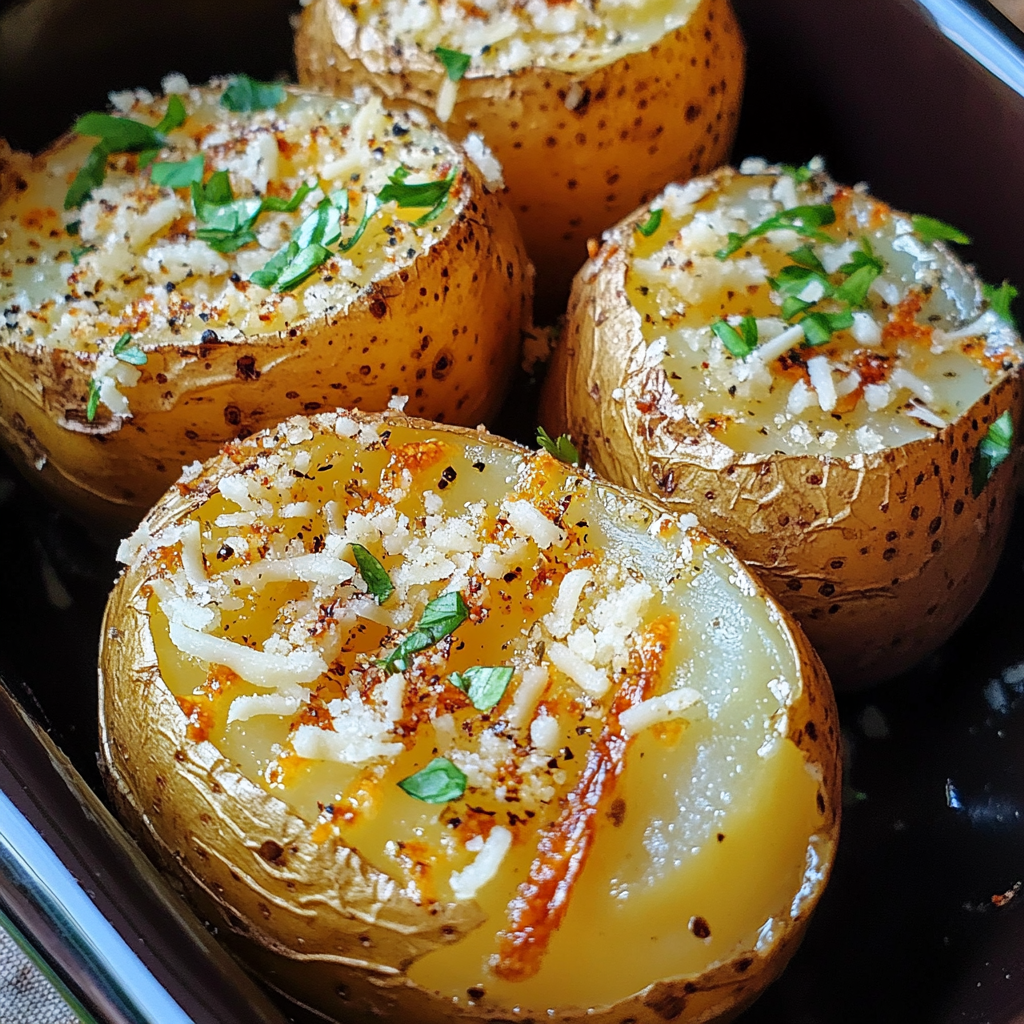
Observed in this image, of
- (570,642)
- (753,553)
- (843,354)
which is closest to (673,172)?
(843,354)

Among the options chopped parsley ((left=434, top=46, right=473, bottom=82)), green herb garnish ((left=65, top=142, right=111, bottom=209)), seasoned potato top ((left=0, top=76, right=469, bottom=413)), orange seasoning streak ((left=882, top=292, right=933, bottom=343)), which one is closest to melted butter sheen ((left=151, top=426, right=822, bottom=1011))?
seasoned potato top ((left=0, top=76, right=469, bottom=413))

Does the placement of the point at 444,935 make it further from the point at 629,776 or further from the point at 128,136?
the point at 128,136

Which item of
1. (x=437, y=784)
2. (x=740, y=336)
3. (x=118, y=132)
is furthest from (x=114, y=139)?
(x=437, y=784)

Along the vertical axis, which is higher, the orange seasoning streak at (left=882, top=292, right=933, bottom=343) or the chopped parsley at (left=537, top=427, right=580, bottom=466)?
the orange seasoning streak at (left=882, top=292, right=933, bottom=343)

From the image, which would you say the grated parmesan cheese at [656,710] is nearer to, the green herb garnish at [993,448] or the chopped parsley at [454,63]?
the green herb garnish at [993,448]

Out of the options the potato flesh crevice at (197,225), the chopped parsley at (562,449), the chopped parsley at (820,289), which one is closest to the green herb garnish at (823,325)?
the chopped parsley at (820,289)

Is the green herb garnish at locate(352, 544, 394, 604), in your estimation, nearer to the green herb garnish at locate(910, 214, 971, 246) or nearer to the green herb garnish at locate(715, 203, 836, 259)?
the green herb garnish at locate(715, 203, 836, 259)
